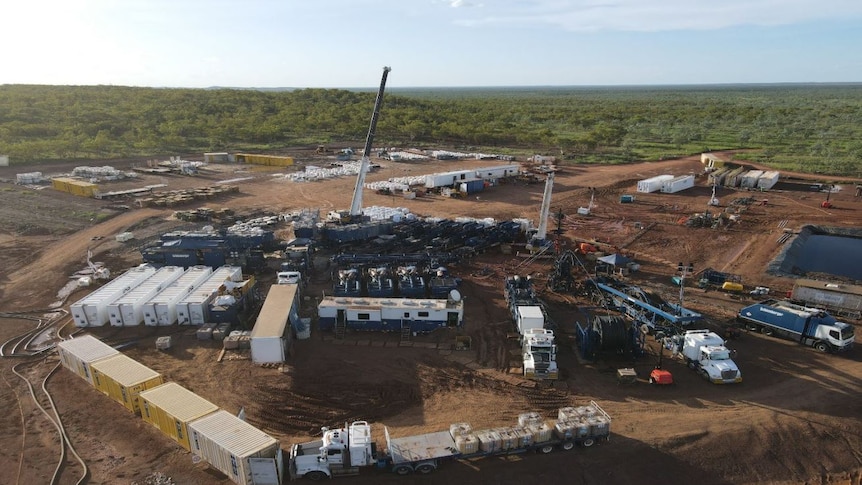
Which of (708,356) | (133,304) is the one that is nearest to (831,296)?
(708,356)

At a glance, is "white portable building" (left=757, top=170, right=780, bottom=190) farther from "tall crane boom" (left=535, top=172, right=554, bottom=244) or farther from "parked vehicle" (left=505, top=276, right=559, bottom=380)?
"parked vehicle" (left=505, top=276, right=559, bottom=380)

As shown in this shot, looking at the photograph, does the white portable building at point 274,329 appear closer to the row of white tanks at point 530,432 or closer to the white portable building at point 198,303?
the white portable building at point 198,303

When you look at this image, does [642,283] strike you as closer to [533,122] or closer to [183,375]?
[183,375]

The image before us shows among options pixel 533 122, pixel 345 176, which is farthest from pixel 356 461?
pixel 533 122

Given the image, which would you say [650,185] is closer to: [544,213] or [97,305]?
[544,213]

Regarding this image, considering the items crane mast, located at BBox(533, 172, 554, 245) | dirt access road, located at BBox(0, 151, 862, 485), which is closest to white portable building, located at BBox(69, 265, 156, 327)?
dirt access road, located at BBox(0, 151, 862, 485)

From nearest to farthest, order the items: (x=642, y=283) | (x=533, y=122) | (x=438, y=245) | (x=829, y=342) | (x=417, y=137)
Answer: (x=829, y=342), (x=642, y=283), (x=438, y=245), (x=417, y=137), (x=533, y=122)
